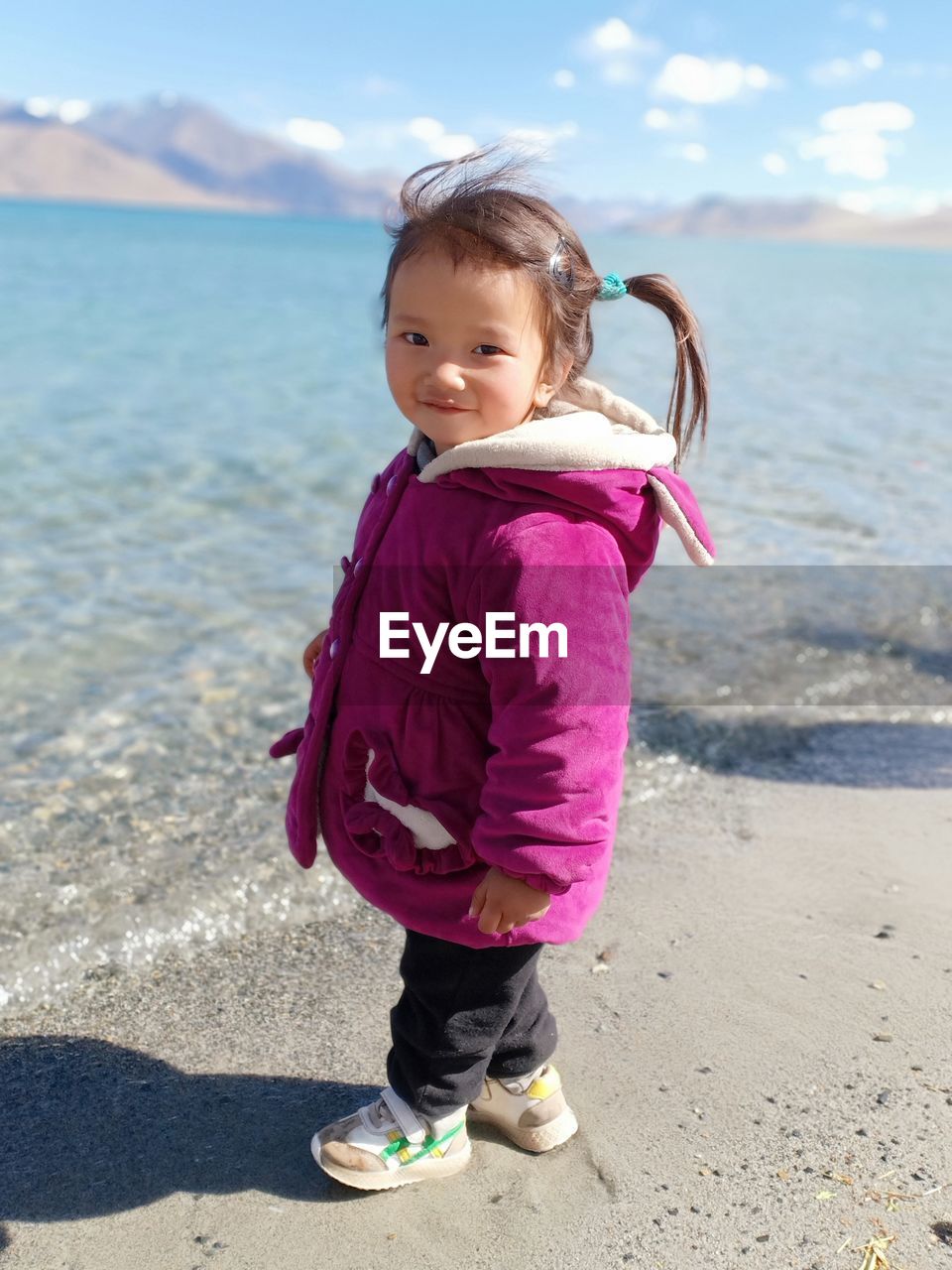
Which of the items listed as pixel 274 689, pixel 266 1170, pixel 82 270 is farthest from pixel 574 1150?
pixel 82 270

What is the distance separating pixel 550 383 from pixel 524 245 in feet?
0.72

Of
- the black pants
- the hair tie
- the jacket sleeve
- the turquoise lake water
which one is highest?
the hair tie

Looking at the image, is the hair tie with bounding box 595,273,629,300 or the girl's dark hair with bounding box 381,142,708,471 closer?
the girl's dark hair with bounding box 381,142,708,471

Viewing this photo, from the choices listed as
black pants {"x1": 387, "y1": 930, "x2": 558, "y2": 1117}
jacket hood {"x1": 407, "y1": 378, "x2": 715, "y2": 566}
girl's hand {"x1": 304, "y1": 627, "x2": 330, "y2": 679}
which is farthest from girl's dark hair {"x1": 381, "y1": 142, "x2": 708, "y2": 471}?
black pants {"x1": 387, "y1": 930, "x2": 558, "y2": 1117}

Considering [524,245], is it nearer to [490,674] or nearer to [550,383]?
[550,383]

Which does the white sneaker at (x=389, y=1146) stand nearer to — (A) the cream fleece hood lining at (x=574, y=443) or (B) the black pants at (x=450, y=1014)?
(B) the black pants at (x=450, y=1014)

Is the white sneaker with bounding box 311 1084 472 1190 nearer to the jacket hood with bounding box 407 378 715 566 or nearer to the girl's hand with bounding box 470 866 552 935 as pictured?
the girl's hand with bounding box 470 866 552 935

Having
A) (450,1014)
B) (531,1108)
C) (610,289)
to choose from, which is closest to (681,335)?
(610,289)

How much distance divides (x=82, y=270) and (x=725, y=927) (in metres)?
31.4

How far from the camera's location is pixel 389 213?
6.16 feet

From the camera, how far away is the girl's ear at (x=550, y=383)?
5.93 feet

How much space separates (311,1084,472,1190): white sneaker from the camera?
6.45ft

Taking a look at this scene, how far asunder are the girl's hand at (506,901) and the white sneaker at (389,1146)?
534 millimetres

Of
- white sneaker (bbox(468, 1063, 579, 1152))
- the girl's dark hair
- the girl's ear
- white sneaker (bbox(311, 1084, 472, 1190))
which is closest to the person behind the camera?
the girl's dark hair
